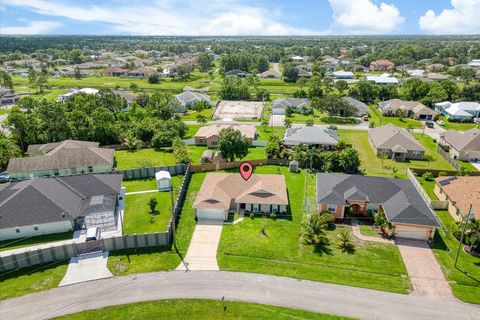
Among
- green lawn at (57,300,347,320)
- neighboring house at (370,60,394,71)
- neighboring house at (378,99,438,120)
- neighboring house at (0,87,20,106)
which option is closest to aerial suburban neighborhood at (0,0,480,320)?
green lawn at (57,300,347,320)

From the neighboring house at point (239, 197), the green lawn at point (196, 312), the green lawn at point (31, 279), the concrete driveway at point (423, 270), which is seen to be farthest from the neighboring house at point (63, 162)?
the concrete driveway at point (423, 270)

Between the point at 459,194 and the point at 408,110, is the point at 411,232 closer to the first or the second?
the point at 459,194

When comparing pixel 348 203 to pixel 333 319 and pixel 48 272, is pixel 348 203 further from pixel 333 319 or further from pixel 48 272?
pixel 48 272

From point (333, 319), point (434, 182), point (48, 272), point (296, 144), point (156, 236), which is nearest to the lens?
point (333, 319)

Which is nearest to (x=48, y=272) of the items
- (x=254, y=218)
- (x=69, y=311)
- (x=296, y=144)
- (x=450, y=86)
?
(x=69, y=311)

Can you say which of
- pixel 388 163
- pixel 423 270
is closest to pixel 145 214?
pixel 423 270

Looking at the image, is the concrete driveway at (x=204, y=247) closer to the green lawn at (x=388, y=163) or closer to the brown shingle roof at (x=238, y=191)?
the brown shingle roof at (x=238, y=191)

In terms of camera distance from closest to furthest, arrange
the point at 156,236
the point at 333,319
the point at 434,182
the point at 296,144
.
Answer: the point at 333,319 → the point at 156,236 → the point at 434,182 → the point at 296,144

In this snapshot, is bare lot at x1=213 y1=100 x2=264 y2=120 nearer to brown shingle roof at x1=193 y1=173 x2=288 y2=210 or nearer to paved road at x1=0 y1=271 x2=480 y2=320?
brown shingle roof at x1=193 y1=173 x2=288 y2=210
